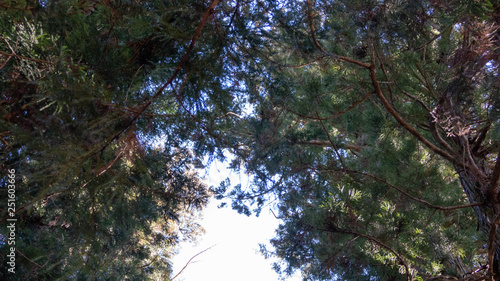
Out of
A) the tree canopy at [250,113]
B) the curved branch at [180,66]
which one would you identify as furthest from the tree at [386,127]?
the curved branch at [180,66]

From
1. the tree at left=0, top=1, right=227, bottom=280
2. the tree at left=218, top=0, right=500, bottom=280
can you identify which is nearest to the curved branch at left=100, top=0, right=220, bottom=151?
the tree at left=0, top=1, right=227, bottom=280

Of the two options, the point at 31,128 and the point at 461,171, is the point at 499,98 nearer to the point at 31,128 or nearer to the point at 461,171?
the point at 461,171

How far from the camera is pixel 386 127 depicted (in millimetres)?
4391

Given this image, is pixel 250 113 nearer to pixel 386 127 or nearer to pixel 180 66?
pixel 386 127

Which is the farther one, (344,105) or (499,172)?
(344,105)

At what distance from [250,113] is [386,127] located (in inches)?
81.3

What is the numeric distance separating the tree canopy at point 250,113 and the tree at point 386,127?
0.02 m

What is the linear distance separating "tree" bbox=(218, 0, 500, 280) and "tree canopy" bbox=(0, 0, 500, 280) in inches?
1.0

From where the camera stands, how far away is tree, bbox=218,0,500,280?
2.81m

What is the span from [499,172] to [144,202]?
379cm

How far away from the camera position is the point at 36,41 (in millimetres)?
2125

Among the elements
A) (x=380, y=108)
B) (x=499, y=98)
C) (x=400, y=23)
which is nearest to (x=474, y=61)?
(x=499, y=98)

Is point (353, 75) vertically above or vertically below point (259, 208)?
above

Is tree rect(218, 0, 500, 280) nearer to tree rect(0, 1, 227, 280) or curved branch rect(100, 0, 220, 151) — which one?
curved branch rect(100, 0, 220, 151)
